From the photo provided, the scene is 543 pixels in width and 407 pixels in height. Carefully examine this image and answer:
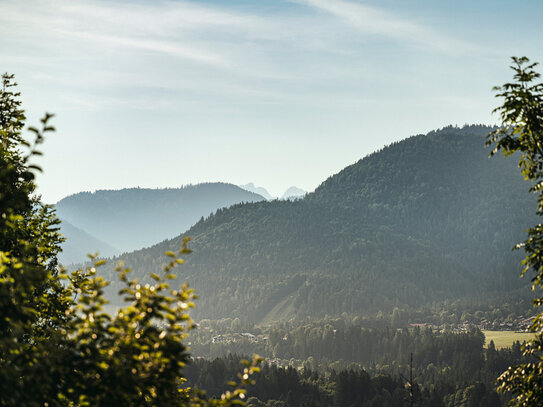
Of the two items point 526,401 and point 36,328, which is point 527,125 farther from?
point 36,328

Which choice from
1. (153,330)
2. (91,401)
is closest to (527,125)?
(153,330)

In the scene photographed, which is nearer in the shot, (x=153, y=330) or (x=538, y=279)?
(x=153, y=330)

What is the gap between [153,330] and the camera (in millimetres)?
14742

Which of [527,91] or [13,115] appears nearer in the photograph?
[527,91]

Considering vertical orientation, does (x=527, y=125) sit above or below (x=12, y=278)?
above

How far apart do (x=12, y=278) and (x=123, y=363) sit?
3467mm

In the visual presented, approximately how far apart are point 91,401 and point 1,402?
211cm

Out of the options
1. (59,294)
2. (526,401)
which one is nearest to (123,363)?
(526,401)

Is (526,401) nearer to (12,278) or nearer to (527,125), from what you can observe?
(527,125)

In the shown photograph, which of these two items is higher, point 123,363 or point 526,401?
point 123,363

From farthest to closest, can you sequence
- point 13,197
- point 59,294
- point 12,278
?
point 59,294 → point 13,197 → point 12,278

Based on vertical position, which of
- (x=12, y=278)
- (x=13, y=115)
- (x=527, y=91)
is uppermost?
(x=13, y=115)

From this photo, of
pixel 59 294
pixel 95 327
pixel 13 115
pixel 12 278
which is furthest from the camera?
pixel 59 294

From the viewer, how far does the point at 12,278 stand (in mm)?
13797
